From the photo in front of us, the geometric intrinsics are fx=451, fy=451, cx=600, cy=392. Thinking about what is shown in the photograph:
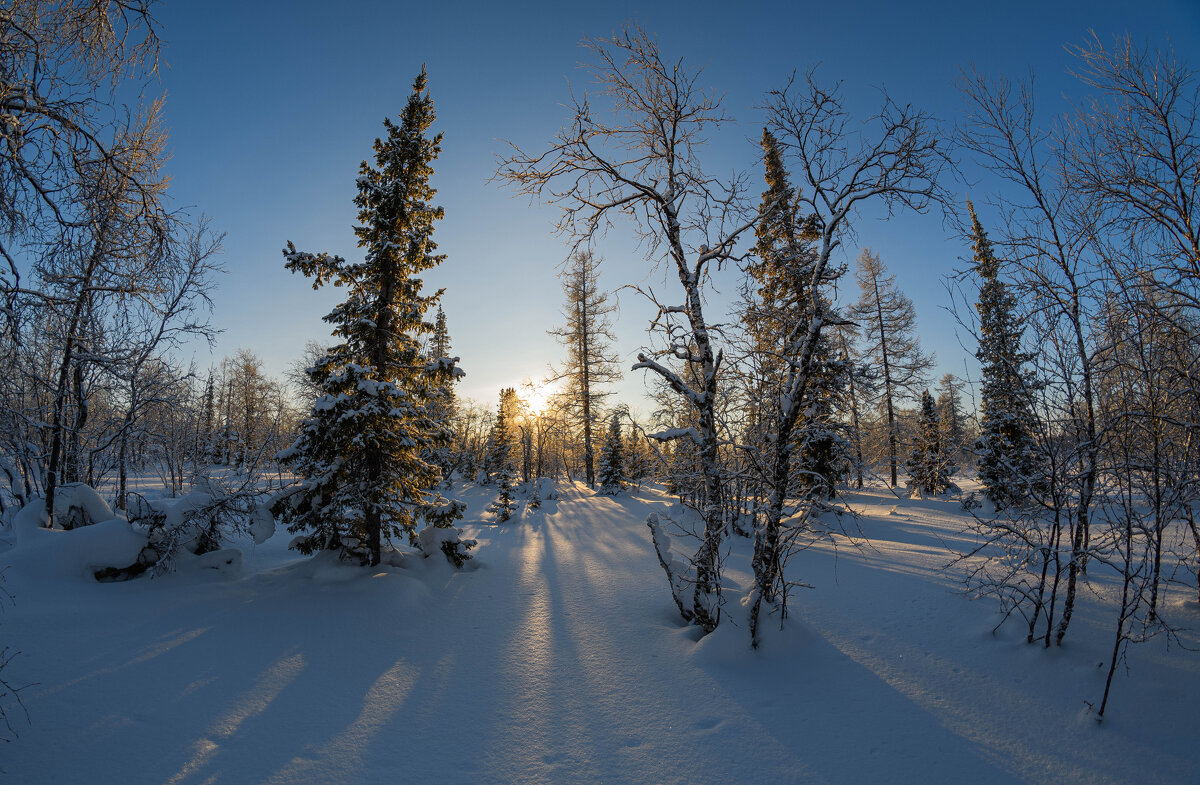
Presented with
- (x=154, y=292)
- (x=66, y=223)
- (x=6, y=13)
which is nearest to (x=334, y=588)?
(x=154, y=292)

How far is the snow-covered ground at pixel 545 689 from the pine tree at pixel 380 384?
1.05m

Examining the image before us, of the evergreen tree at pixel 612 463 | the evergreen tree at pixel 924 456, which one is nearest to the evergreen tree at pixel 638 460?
the evergreen tree at pixel 612 463

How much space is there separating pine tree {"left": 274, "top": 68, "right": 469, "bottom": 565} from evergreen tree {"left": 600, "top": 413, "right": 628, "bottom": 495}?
13617 mm

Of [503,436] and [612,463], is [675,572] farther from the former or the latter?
[503,436]

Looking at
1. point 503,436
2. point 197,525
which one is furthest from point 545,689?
point 503,436

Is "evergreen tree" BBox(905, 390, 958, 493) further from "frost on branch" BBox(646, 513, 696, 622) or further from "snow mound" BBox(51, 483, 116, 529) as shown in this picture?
"snow mound" BBox(51, 483, 116, 529)

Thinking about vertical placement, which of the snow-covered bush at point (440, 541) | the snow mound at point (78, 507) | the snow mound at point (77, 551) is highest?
the snow mound at point (78, 507)

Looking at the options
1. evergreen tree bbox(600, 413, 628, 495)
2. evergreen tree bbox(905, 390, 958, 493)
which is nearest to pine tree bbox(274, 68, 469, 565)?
evergreen tree bbox(600, 413, 628, 495)

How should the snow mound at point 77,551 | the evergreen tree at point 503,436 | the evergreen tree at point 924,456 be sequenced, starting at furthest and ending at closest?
the evergreen tree at point 503,436, the evergreen tree at point 924,456, the snow mound at point 77,551

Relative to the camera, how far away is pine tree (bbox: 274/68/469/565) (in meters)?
7.10

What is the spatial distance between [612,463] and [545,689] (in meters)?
17.5

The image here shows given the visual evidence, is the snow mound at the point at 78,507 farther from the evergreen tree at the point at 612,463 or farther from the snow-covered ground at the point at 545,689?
the evergreen tree at the point at 612,463

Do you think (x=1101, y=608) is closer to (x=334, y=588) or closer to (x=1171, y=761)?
(x=1171, y=761)

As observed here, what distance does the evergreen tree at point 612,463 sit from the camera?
2172 centimetres
